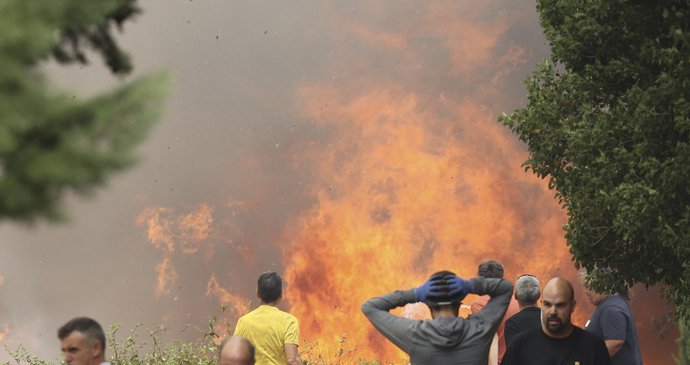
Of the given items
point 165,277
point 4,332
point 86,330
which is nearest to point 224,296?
point 165,277

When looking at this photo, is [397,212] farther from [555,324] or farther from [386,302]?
[386,302]

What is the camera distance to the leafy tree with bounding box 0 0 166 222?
2.60 metres

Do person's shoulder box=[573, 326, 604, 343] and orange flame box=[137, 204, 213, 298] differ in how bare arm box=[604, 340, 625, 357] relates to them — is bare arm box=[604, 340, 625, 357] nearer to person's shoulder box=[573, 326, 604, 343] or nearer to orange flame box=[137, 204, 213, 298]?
person's shoulder box=[573, 326, 604, 343]

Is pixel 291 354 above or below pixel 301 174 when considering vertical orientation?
below

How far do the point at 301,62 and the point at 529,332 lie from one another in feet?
58.9

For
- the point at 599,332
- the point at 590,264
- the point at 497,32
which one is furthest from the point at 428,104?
the point at 599,332

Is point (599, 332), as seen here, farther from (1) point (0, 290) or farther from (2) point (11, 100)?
(1) point (0, 290)

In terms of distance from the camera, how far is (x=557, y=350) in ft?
17.8

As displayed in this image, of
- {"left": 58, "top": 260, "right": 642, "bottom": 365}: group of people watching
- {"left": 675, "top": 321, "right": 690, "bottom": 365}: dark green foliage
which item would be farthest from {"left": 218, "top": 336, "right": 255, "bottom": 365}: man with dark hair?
{"left": 675, "top": 321, "right": 690, "bottom": 365}: dark green foliage

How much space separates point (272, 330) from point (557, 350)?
2.11m

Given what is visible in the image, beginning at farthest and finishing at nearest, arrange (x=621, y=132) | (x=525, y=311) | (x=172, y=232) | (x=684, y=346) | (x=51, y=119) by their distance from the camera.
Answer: (x=172, y=232), (x=684, y=346), (x=621, y=132), (x=525, y=311), (x=51, y=119)

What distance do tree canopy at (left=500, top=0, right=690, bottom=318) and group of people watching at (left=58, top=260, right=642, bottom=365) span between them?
2.66 meters

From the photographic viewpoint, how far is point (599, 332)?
23.9ft

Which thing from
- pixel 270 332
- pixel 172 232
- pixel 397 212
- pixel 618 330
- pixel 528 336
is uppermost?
pixel 172 232
